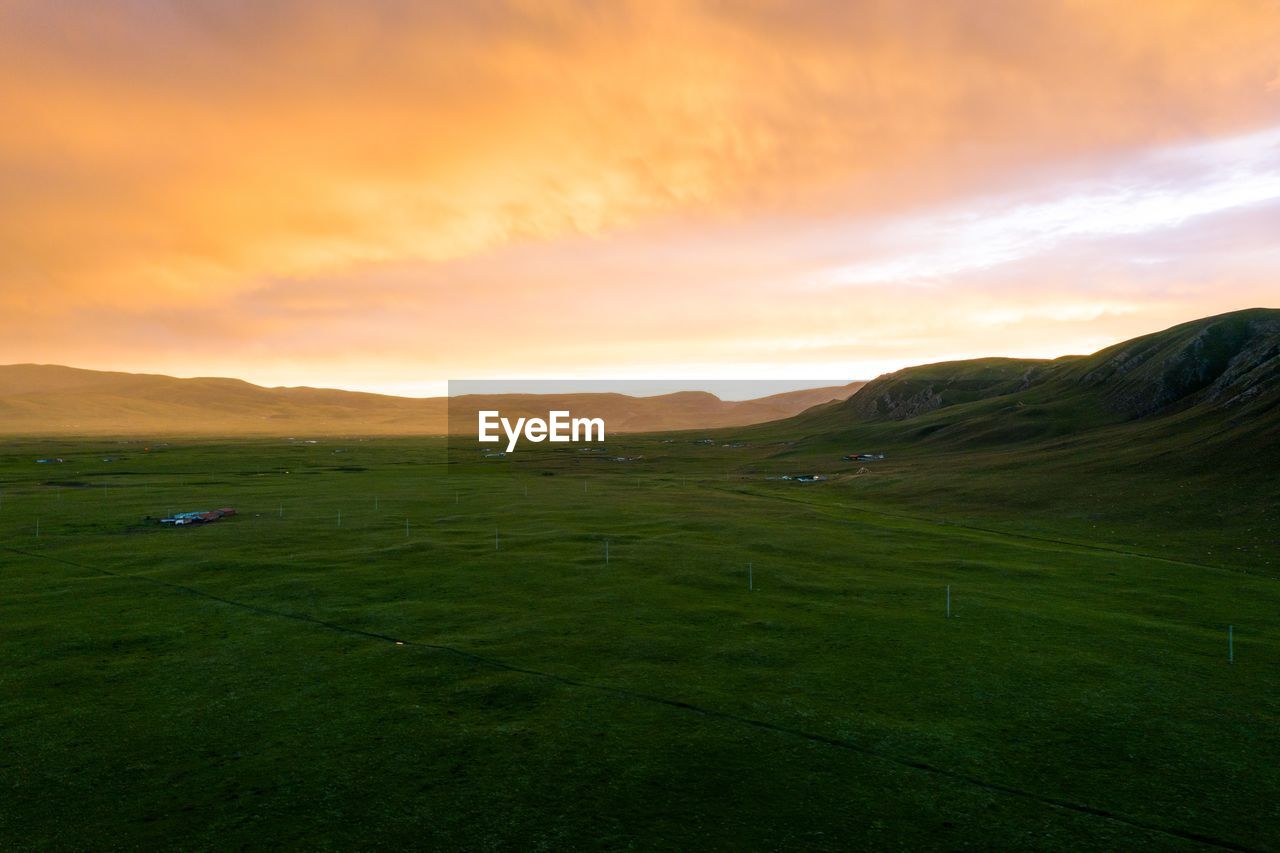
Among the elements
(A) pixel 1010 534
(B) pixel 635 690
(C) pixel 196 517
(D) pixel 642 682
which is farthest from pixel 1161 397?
(C) pixel 196 517

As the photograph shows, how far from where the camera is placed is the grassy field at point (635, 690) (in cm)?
1686

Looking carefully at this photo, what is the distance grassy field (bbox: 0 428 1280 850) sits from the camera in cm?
1686

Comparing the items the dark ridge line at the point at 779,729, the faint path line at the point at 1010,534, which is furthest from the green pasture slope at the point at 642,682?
the faint path line at the point at 1010,534

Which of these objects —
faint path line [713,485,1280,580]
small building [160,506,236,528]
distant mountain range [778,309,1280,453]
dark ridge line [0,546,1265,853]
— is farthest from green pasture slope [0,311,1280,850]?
distant mountain range [778,309,1280,453]

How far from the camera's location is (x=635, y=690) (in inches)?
963

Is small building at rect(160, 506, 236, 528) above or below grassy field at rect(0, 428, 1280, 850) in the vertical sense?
above

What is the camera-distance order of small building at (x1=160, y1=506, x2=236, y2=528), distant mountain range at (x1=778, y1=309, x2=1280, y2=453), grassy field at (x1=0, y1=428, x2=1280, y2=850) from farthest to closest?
distant mountain range at (x1=778, y1=309, x2=1280, y2=453), small building at (x1=160, y1=506, x2=236, y2=528), grassy field at (x1=0, y1=428, x2=1280, y2=850)

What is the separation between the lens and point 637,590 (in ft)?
127

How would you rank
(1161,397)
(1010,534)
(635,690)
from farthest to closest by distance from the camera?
(1161,397), (1010,534), (635,690)

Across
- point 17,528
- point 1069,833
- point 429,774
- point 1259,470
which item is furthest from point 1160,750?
point 17,528

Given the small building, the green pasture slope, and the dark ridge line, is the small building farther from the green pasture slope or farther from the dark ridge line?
the dark ridge line

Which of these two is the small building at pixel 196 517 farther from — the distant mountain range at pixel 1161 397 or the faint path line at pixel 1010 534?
the distant mountain range at pixel 1161 397

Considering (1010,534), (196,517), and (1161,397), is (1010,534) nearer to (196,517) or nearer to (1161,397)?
(196,517)

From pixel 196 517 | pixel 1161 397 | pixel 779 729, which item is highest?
pixel 1161 397
